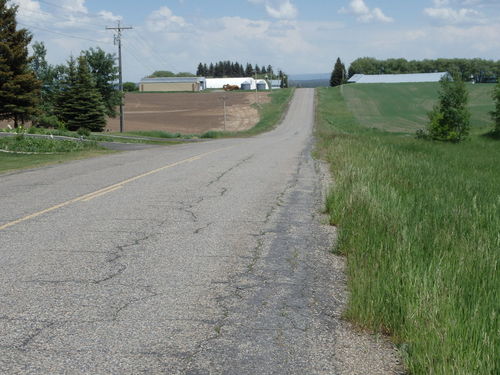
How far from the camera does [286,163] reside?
18812mm

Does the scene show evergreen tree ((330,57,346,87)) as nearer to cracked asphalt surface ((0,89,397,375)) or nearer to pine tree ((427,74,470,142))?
pine tree ((427,74,470,142))

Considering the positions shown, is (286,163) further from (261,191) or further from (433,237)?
(433,237)

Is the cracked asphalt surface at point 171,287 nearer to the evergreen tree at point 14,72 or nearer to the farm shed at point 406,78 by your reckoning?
the evergreen tree at point 14,72

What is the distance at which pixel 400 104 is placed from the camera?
108312mm

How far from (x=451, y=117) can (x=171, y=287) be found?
59706mm

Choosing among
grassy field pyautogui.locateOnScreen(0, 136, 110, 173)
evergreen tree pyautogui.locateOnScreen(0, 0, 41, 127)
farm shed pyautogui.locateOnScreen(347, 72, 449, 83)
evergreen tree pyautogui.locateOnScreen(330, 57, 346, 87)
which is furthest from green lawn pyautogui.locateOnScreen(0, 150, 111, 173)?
evergreen tree pyautogui.locateOnScreen(330, 57, 346, 87)

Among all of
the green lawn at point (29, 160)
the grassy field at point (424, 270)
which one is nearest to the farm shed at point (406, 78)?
the green lawn at point (29, 160)

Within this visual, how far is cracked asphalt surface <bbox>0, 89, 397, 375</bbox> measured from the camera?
12.7 feet

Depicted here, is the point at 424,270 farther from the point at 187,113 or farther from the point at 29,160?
the point at 187,113

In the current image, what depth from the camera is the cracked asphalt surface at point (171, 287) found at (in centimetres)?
388

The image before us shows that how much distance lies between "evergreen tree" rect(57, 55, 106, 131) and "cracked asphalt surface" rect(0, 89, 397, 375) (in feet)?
168

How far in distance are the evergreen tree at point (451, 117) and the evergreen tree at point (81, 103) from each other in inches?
1467

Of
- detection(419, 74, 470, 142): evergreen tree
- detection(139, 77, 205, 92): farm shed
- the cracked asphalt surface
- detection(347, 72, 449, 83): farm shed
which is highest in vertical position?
detection(347, 72, 449, 83): farm shed

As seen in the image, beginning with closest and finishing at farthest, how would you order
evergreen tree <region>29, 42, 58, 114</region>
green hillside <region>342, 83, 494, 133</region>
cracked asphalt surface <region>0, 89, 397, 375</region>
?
cracked asphalt surface <region>0, 89, 397, 375</region>, evergreen tree <region>29, 42, 58, 114</region>, green hillside <region>342, 83, 494, 133</region>
